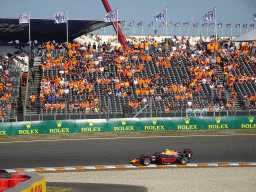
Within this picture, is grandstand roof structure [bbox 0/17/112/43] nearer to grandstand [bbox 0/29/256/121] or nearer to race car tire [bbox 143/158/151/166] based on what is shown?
grandstand [bbox 0/29/256/121]

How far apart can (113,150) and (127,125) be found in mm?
7068

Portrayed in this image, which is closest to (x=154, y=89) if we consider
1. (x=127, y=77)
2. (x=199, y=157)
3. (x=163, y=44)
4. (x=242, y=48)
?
(x=127, y=77)

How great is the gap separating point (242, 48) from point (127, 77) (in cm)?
1292

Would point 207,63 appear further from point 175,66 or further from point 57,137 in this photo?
point 57,137

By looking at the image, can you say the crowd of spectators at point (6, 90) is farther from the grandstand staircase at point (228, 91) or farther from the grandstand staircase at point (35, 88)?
the grandstand staircase at point (228, 91)

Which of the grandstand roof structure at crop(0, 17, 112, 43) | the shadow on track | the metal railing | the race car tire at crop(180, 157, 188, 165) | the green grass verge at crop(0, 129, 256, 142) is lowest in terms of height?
the shadow on track

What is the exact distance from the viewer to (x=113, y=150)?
19844 millimetres

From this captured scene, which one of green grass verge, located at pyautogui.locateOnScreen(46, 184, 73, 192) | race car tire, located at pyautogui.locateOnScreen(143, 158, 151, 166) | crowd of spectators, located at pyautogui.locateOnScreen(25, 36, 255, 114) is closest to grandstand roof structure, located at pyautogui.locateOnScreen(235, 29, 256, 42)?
crowd of spectators, located at pyautogui.locateOnScreen(25, 36, 255, 114)

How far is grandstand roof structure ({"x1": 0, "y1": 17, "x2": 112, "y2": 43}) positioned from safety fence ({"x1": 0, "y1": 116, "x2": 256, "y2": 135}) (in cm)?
1369

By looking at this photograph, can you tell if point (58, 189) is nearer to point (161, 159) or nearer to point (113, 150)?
point (161, 159)

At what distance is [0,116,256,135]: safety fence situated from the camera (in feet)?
83.9

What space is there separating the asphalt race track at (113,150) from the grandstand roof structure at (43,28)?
16621 millimetres

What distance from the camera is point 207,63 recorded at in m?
36.4

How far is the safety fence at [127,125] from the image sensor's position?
2556cm
